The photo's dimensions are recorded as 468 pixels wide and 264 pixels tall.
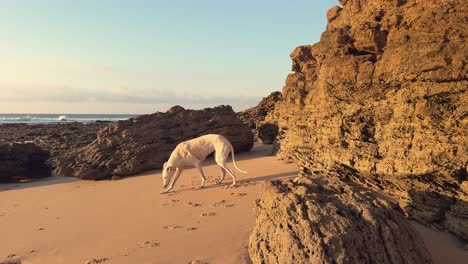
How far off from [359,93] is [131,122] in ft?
35.3

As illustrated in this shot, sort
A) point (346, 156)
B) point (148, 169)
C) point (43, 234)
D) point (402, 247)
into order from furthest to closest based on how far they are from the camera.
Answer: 1. point (148, 169)
2. point (346, 156)
3. point (43, 234)
4. point (402, 247)

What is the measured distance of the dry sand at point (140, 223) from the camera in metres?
5.51

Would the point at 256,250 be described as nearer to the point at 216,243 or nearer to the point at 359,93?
the point at 216,243

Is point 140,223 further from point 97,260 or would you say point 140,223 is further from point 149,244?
point 97,260

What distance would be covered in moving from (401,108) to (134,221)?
557 centimetres

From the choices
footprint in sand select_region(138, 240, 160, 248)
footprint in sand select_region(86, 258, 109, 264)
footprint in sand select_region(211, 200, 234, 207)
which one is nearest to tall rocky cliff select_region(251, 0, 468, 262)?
footprint in sand select_region(138, 240, 160, 248)

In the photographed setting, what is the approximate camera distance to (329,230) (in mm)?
4199

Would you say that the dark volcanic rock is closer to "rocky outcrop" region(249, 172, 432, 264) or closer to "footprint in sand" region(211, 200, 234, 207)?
"footprint in sand" region(211, 200, 234, 207)

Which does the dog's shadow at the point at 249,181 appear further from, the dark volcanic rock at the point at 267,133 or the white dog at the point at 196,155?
the dark volcanic rock at the point at 267,133

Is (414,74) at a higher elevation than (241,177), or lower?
higher

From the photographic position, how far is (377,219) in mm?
4469

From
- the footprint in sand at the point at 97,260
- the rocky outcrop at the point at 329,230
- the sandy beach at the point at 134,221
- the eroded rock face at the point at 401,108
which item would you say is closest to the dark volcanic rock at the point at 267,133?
the sandy beach at the point at 134,221

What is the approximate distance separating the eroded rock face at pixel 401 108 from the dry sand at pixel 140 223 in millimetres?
805

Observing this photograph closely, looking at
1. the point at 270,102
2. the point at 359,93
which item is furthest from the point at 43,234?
the point at 270,102
